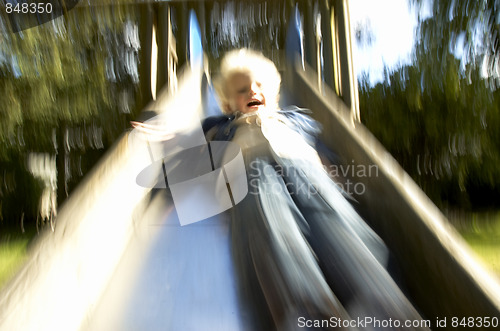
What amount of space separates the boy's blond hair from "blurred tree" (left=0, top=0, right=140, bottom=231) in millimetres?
327

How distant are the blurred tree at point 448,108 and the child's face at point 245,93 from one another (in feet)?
1.58

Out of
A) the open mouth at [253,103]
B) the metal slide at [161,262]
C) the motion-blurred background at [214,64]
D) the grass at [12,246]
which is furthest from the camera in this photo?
the motion-blurred background at [214,64]

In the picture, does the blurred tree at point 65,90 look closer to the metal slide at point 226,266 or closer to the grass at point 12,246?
the grass at point 12,246

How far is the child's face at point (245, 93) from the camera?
0.83 metres

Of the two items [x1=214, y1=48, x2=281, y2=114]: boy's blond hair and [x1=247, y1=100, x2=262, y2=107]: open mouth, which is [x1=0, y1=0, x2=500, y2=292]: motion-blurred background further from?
[x1=247, y1=100, x2=262, y2=107]: open mouth

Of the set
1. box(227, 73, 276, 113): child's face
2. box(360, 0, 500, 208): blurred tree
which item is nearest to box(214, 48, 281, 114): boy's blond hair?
box(227, 73, 276, 113): child's face

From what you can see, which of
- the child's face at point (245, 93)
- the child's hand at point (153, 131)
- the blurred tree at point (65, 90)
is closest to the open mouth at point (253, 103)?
the child's face at point (245, 93)

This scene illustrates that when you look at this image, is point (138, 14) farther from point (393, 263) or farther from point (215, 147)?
point (393, 263)

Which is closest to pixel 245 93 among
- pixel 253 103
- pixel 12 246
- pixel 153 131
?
pixel 253 103

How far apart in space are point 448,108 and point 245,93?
0.81 meters

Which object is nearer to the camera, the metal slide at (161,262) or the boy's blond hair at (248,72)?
the metal slide at (161,262)

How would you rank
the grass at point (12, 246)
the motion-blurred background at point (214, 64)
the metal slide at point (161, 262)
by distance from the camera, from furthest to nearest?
1. the motion-blurred background at point (214, 64)
2. the grass at point (12, 246)
3. the metal slide at point (161, 262)

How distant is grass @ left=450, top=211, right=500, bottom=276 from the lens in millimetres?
728

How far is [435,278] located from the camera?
447mm
